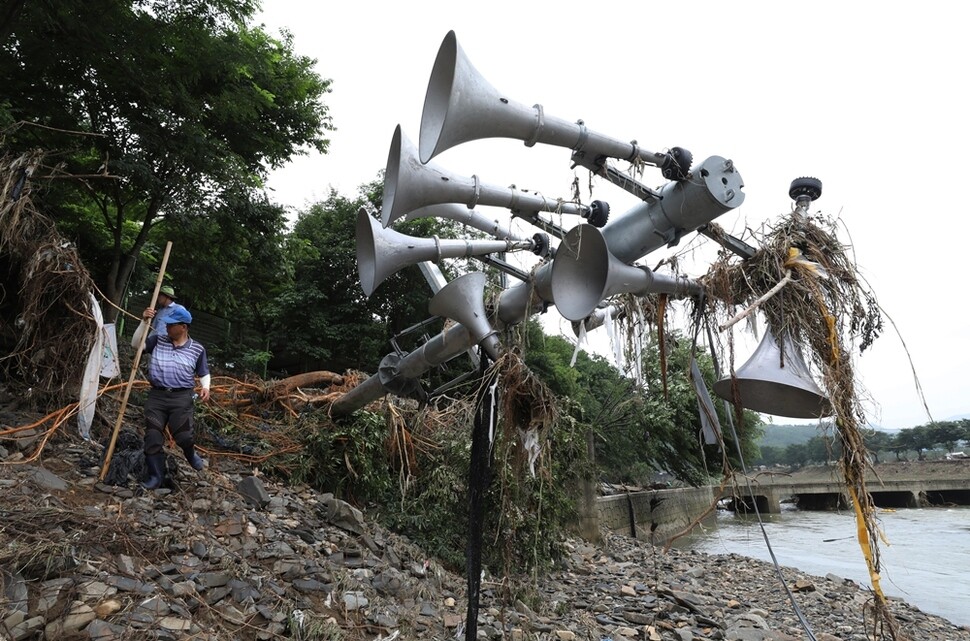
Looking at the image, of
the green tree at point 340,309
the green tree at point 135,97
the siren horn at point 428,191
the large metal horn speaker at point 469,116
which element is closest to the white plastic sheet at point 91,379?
the green tree at point 135,97

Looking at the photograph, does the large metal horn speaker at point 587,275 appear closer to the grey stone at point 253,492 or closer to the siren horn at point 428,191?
the siren horn at point 428,191

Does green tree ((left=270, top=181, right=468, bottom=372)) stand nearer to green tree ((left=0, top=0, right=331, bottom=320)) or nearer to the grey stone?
green tree ((left=0, top=0, right=331, bottom=320))

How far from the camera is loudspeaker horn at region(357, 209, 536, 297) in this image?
4.30m

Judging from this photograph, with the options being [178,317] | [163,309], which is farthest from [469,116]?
[163,309]

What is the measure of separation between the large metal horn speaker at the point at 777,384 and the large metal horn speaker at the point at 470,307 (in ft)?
5.12

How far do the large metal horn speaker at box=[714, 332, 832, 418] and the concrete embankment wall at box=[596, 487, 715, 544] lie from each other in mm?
13178

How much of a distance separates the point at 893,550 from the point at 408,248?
1897 centimetres

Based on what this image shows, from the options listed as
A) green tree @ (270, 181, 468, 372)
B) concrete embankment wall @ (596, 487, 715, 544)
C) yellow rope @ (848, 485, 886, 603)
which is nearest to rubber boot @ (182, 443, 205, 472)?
yellow rope @ (848, 485, 886, 603)

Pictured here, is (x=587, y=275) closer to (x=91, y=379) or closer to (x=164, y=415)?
(x=164, y=415)

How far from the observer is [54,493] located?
4578mm

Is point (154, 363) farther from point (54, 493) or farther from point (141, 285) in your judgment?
point (141, 285)

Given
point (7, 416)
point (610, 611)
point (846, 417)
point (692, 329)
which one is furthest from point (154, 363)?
point (610, 611)

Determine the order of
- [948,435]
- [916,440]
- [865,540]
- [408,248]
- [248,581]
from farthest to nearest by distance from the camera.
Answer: [916,440], [948,435], [248,581], [408,248], [865,540]

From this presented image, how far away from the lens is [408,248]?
434 cm
